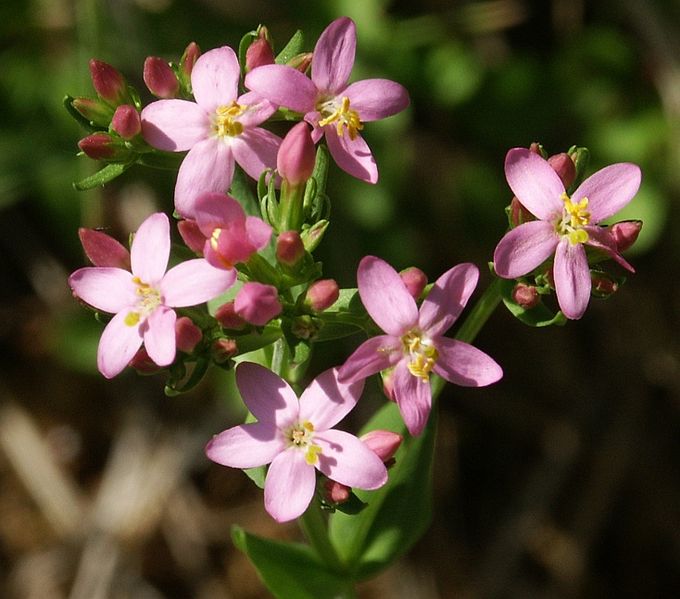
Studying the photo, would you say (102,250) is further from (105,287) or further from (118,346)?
(118,346)

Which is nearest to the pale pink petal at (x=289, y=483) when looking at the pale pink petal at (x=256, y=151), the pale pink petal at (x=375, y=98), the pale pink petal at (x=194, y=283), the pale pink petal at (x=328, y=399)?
the pale pink petal at (x=328, y=399)

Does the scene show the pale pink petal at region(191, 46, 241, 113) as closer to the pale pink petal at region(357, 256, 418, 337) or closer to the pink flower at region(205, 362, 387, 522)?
the pale pink petal at region(357, 256, 418, 337)

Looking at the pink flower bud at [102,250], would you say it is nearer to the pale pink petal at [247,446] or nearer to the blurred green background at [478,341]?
the pale pink petal at [247,446]

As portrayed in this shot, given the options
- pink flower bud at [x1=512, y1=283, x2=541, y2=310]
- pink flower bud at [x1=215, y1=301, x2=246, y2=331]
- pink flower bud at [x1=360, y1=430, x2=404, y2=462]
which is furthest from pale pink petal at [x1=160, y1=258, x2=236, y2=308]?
pink flower bud at [x1=512, y1=283, x2=541, y2=310]

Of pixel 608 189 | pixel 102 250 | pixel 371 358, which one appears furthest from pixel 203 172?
pixel 608 189

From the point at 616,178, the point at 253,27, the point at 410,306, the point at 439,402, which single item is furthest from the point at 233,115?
the point at 439,402

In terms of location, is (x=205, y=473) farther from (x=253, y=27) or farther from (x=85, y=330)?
(x=253, y=27)
